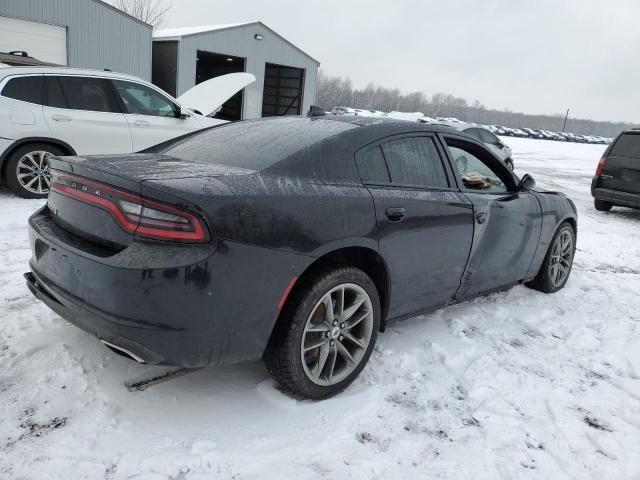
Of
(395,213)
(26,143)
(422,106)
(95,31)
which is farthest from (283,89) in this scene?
(422,106)

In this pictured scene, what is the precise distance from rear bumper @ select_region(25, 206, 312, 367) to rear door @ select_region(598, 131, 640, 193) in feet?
29.1

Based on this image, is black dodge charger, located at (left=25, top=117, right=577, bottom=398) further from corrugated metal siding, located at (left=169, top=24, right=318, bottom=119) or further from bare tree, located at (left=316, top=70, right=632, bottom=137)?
bare tree, located at (left=316, top=70, right=632, bottom=137)

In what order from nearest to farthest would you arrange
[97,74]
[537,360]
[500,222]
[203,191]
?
[203,191] < [537,360] < [500,222] < [97,74]

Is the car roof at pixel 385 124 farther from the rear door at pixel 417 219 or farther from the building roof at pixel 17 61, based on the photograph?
the building roof at pixel 17 61

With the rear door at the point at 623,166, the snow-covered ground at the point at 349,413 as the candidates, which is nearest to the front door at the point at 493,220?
the snow-covered ground at the point at 349,413

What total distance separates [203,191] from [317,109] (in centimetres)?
199

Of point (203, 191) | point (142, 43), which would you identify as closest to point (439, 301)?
point (203, 191)

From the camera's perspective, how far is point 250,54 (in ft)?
71.1

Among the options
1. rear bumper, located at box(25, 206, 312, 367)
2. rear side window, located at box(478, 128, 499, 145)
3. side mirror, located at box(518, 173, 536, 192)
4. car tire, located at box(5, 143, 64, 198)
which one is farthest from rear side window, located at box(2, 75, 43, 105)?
rear side window, located at box(478, 128, 499, 145)

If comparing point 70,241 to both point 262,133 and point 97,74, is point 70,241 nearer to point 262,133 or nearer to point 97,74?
point 262,133

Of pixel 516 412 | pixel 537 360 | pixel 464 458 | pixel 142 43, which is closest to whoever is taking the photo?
pixel 464 458

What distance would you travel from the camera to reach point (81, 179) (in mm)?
2498

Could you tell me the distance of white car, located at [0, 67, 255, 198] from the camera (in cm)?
640

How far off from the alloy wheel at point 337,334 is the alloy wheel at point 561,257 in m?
2.67
